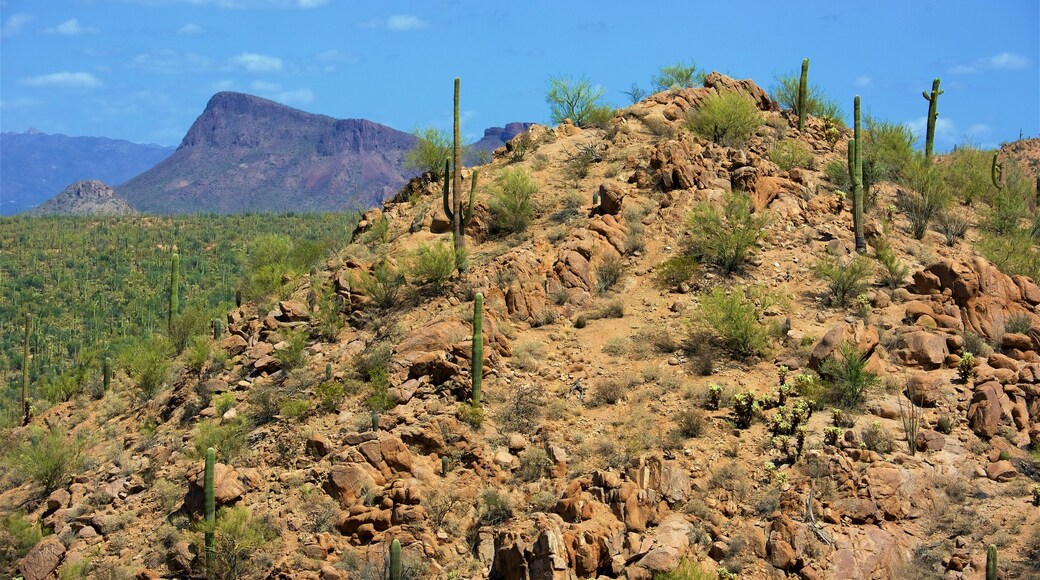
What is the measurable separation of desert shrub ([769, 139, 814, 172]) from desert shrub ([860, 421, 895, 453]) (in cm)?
1183

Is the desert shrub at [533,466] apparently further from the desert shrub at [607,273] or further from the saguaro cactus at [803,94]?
the saguaro cactus at [803,94]

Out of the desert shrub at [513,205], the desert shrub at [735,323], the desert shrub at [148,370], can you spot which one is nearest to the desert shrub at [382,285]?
the desert shrub at [513,205]

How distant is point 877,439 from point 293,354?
12860mm

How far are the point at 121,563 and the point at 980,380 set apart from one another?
16.8m

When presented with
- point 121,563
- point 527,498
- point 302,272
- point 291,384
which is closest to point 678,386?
point 527,498

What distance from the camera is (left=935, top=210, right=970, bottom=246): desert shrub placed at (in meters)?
29.8

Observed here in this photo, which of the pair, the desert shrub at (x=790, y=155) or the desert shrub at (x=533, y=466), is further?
the desert shrub at (x=790, y=155)

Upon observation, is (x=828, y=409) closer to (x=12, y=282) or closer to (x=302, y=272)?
(x=302, y=272)

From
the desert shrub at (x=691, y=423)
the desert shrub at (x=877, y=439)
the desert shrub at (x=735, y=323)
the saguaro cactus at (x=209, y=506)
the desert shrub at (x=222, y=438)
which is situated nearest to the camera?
the desert shrub at (x=877, y=439)

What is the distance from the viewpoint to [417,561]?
19.7m

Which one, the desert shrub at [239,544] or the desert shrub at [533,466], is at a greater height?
the desert shrub at [533,466]

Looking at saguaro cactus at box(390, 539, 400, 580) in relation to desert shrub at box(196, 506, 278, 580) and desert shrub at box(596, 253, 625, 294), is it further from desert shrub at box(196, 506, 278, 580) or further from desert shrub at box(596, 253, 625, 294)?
desert shrub at box(596, 253, 625, 294)

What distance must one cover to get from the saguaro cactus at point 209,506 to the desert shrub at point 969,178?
866 inches

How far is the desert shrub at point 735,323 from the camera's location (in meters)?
23.4
